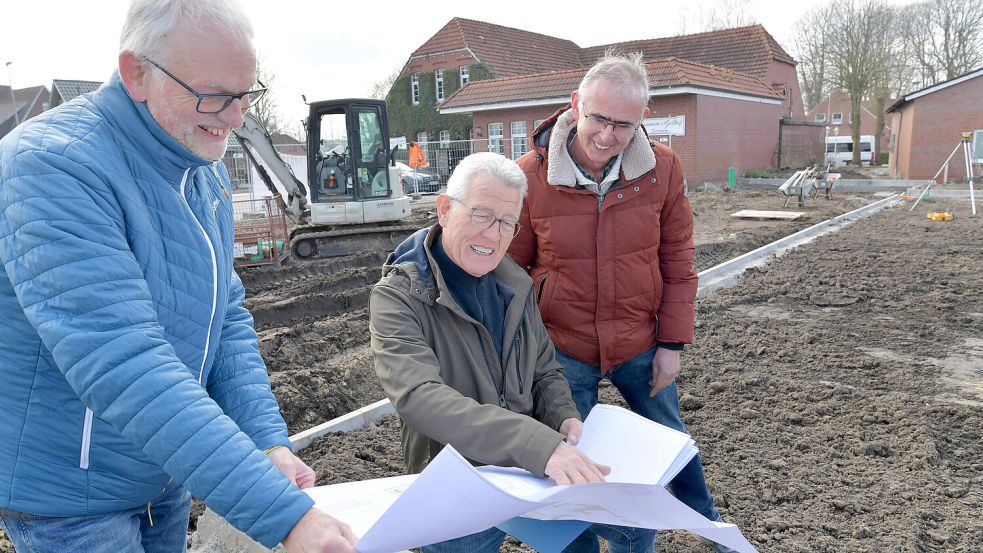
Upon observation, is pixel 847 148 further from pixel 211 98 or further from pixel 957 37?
pixel 211 98

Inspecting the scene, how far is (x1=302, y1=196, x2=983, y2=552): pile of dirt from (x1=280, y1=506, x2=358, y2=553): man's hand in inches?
97.8

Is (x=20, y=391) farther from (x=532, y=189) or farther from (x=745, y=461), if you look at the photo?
(x=745, y=461)

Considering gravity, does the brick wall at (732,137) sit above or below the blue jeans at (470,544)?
above

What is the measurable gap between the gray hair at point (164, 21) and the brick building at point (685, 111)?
927 inches

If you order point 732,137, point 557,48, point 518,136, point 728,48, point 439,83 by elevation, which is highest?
point 557,48

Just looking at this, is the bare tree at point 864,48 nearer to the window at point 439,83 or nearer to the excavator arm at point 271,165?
the window at point 439,83

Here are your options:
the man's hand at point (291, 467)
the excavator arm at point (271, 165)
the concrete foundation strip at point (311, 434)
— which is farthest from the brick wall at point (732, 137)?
the man's hand at point (291, 467)

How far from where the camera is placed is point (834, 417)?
16.1ft

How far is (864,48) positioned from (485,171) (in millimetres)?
41155

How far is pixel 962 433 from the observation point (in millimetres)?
4570

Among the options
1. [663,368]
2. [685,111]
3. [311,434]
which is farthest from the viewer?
[685,111]

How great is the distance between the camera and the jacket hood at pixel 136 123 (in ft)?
4.98

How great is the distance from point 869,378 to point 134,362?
588 centimetres

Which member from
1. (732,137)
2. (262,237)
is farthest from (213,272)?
(732,137)
